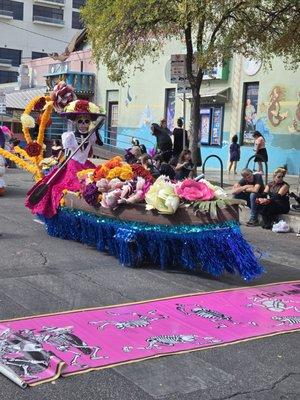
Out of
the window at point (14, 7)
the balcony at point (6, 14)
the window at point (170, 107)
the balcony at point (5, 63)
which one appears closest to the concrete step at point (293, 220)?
the window at point (170, 107)

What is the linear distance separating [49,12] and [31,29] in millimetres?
4107

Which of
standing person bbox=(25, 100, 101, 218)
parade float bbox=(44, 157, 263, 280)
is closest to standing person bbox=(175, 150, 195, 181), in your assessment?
standing person bbox=(25, 100, 101, 218)

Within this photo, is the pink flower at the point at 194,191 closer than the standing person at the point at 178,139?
Yes

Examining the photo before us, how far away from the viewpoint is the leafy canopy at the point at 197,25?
11906mm

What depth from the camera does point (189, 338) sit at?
4.75 metres

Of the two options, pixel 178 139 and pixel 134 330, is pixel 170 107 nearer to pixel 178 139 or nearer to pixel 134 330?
pixel 178 139

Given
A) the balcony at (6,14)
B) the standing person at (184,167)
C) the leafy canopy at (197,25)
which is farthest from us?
the balcony at (6,14)

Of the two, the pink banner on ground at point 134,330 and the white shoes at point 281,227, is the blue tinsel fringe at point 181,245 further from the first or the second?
the white shoes at point 281,227

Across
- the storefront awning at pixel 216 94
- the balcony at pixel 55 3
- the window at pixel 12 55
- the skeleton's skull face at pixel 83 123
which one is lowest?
the skeleton's skull face at pixel 83 123

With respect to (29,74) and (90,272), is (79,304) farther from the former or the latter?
(29,74)

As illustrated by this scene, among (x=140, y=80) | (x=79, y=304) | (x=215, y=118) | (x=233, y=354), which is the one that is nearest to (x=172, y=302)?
(x=79, y=304)

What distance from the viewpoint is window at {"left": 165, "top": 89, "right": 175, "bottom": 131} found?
24.5 metres

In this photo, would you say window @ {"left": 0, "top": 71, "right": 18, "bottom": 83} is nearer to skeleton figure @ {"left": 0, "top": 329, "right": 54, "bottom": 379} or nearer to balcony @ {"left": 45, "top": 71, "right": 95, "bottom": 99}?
balcony @ {"left": 45, "top": 71, "right": 95, "bottom": 99}

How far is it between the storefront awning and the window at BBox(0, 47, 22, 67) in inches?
1996
